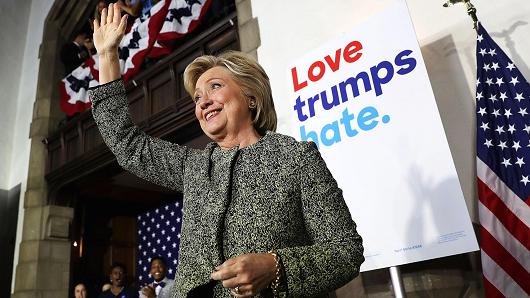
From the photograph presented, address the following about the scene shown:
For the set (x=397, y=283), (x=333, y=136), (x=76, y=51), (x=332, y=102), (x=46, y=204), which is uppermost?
(x=76, y=51)

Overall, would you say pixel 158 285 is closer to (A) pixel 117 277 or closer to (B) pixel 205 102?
(A) pixel 117 277

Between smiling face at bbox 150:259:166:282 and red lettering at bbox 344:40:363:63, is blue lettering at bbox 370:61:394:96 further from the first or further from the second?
smiling face at bbox 150:259:166:282

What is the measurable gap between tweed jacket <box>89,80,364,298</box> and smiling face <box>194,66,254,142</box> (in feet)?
0.20

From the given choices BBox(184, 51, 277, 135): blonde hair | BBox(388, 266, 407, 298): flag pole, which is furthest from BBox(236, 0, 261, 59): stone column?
BBox(184, 51, 277, 135): blonde hair

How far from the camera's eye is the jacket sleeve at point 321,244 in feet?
2.48

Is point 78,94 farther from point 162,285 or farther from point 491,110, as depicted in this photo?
point 491,110

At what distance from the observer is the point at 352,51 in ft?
8.21

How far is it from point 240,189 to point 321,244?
0.21m

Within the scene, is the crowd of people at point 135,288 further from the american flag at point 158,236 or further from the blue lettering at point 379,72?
the blue lettering at point 379,72

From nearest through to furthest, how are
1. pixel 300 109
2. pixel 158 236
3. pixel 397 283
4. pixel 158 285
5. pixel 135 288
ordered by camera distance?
pixel 397 283
pixel 300 109
pixel 158 285
pixel 135 288
pixel 158 236

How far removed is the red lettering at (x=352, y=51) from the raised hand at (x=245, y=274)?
6.49 feet

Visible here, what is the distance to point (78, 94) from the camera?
620 cm

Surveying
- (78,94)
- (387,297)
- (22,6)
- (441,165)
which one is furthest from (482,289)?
(22,6)

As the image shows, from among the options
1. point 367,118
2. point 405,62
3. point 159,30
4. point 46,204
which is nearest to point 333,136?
point 367,118
